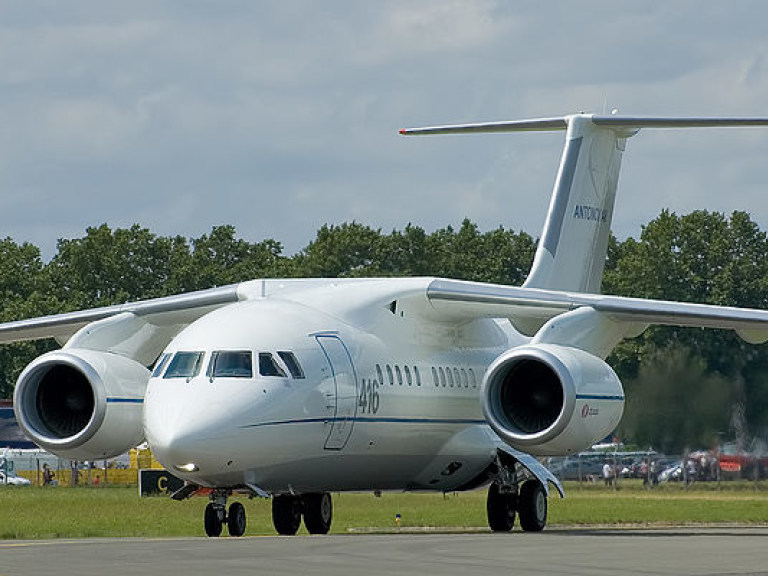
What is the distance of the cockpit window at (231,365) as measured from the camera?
2352 centimetres

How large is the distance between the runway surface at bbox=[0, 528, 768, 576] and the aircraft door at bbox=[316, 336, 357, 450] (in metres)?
2.93

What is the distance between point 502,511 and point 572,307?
339cm

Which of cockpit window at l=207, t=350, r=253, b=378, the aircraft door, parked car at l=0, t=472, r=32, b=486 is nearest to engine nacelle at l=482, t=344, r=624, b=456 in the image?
the aircraft door

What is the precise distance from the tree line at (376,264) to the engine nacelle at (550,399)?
1864cm

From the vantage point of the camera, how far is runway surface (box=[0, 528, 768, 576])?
16.5 m

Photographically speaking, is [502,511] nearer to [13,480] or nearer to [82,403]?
[82,403]

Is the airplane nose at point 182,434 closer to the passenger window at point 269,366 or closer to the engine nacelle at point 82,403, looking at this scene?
the passenger window at point 269,366

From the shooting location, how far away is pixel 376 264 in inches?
3423

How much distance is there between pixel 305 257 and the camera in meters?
92.9

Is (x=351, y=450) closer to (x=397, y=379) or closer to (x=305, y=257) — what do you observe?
(x=397, y=379)

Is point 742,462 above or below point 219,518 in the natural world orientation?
above

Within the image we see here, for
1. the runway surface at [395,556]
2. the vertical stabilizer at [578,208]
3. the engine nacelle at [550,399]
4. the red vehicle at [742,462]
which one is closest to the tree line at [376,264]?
the red vehicle at [742,462]

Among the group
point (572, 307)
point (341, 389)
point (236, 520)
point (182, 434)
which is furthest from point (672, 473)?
point (182, 434)

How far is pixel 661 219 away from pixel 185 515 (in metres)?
47.1
